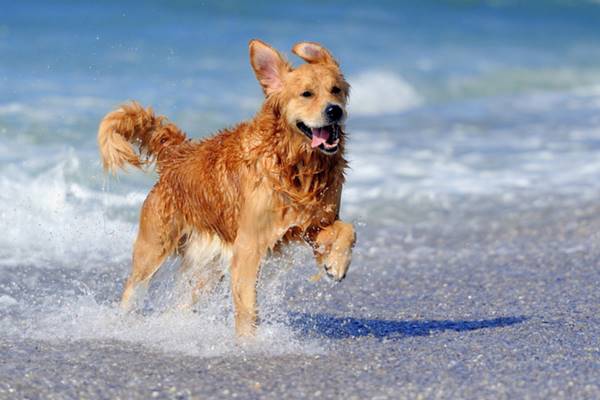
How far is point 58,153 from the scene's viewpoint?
1152 cm

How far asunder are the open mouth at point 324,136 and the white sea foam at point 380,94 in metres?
10.6

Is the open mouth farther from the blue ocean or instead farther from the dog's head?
the blue ocean

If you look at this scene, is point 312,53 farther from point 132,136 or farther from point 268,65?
point 132,136

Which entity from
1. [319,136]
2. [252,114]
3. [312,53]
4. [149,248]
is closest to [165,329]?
[149,248]

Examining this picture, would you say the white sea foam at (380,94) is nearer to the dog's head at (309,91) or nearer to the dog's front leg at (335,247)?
the dog's head at (309,91)

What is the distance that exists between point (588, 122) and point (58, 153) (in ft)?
24.4

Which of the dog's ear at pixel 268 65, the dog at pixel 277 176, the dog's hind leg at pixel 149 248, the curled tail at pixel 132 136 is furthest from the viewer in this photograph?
the curled tail at pixel 132 136

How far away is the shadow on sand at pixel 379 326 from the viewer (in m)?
6.19

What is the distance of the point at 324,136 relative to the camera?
575 centimetres

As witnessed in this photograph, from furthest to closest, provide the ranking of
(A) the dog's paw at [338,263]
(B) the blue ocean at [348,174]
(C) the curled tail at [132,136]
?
(C) the curled tail at [132,136], (B) the blue ocean at [348,174], (A) the dog's paw at [338,263]

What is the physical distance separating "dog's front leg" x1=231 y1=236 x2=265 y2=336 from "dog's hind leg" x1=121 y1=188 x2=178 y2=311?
79 cm

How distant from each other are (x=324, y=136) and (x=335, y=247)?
571 mm

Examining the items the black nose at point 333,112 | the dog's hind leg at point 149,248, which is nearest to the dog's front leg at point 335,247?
the black nose at point 333,112

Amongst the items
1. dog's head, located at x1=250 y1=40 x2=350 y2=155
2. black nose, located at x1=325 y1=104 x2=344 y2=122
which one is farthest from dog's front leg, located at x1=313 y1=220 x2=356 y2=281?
black nose, located at x1=325 y1=104 x2=344 y2=122
